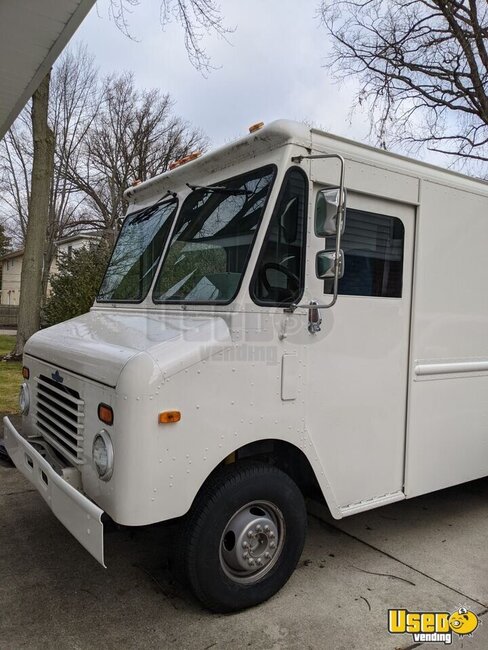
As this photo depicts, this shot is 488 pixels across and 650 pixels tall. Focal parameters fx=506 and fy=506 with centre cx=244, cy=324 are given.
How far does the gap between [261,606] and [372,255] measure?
226 cm

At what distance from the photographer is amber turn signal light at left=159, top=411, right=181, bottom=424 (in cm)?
247

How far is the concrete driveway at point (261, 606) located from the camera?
8.73ft

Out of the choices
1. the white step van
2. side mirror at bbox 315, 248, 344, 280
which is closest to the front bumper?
the white step van

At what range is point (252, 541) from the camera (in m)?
2.85

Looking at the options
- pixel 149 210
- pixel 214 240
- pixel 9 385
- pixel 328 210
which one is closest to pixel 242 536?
pixel 214 240

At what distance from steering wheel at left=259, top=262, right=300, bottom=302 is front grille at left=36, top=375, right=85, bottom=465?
1.22 m

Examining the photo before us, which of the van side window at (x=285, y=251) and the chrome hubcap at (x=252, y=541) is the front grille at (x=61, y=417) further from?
the van side window at (x=285, y=251)

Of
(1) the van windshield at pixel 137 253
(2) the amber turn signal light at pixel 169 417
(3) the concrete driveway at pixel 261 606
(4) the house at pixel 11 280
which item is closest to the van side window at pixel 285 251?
(2) the amber turn signal light at pixel 169 417

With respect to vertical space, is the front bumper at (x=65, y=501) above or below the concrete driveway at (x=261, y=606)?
above

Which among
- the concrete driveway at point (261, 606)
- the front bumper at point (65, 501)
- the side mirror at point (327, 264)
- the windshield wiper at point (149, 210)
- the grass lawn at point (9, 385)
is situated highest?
the windshield wiper at point (149, 210)

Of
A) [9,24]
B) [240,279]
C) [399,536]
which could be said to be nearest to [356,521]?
[399,536]

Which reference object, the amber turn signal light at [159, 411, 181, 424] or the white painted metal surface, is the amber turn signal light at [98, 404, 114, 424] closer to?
the white painted metal surface

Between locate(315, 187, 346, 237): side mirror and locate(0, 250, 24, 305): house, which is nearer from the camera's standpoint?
locate(315, 187, 346, 237): side mirror

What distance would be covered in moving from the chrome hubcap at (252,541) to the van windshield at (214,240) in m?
1.22
